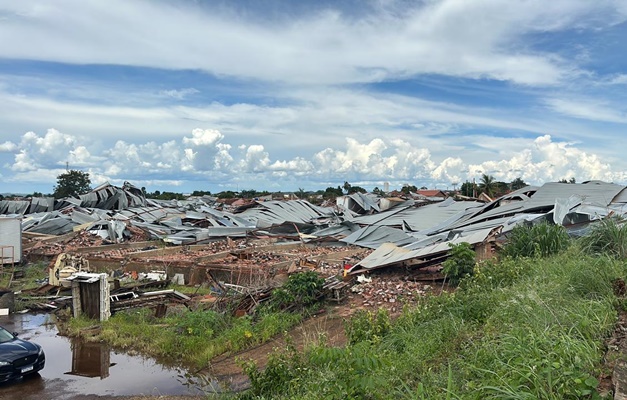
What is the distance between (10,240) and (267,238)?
10.8 m

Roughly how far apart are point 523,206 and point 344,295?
393 inches

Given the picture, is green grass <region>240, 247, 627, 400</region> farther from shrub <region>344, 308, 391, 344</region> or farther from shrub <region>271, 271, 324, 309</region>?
shrub <region>271, 271, 324, 309</region>

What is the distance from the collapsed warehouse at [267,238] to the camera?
39.9ft

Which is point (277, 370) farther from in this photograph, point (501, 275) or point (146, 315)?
point (146, 315)

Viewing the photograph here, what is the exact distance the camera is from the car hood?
27.9 feet

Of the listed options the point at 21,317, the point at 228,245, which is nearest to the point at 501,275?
the point at 21,317

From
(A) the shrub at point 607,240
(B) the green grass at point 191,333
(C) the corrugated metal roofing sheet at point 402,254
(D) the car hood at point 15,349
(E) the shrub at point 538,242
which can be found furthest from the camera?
(C) the corrugated metal roofing sheet at point 402,254

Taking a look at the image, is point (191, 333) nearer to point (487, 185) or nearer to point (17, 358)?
point (17, 358)

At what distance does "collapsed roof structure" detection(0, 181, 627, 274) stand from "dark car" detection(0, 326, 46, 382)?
7.01 meters

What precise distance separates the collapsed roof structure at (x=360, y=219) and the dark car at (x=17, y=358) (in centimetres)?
701

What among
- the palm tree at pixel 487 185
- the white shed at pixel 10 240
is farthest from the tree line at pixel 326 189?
the white shed at pixel 10 240

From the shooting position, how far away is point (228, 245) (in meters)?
21.5

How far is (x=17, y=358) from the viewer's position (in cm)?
855

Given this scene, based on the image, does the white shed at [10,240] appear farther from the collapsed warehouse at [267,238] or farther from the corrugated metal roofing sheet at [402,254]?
the corrugated metal roofing sheet at [402,254]
